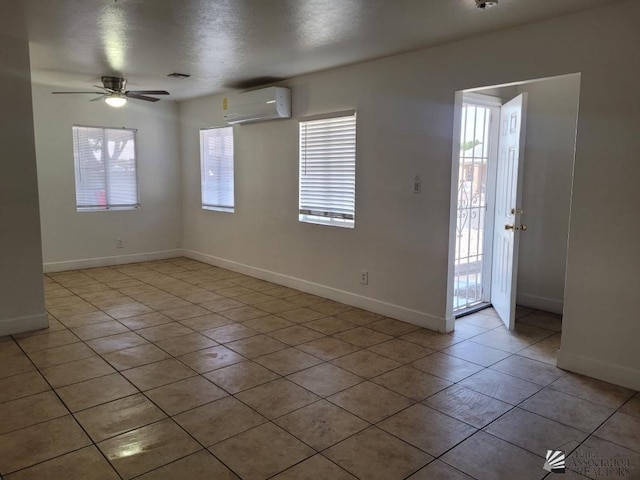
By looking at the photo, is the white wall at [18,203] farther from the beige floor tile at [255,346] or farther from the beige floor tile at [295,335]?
the beige floor tile at [295,335]

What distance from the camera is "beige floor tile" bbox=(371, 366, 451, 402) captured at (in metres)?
2.90

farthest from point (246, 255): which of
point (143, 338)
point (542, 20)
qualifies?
point (542, 20)

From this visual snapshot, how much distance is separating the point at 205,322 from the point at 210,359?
2.92 feet

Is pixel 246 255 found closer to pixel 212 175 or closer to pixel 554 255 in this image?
pixel 212 175

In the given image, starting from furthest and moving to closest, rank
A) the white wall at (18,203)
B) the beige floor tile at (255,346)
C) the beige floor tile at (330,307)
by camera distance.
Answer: the beige floor tile at (330,307)
the white wall at (18,203)
the beige floor tile at (255,346)

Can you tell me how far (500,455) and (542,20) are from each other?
2722 millimetres

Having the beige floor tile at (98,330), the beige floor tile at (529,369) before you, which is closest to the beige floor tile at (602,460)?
the beige floor tile at (529,369)

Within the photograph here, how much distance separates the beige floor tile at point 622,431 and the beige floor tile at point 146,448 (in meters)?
2.12

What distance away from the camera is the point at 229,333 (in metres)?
3.97

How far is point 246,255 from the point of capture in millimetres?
6168

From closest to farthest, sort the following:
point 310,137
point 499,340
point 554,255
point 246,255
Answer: point 499,340
point 554,255
point 310,137
point 246,255

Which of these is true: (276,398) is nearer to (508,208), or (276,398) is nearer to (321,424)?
(321,424)

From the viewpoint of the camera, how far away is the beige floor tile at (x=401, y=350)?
11.3 ft

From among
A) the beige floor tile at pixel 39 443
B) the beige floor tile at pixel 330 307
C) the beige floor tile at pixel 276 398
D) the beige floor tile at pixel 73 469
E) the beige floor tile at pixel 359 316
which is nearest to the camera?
the beige floor tile at pixel 73 469
